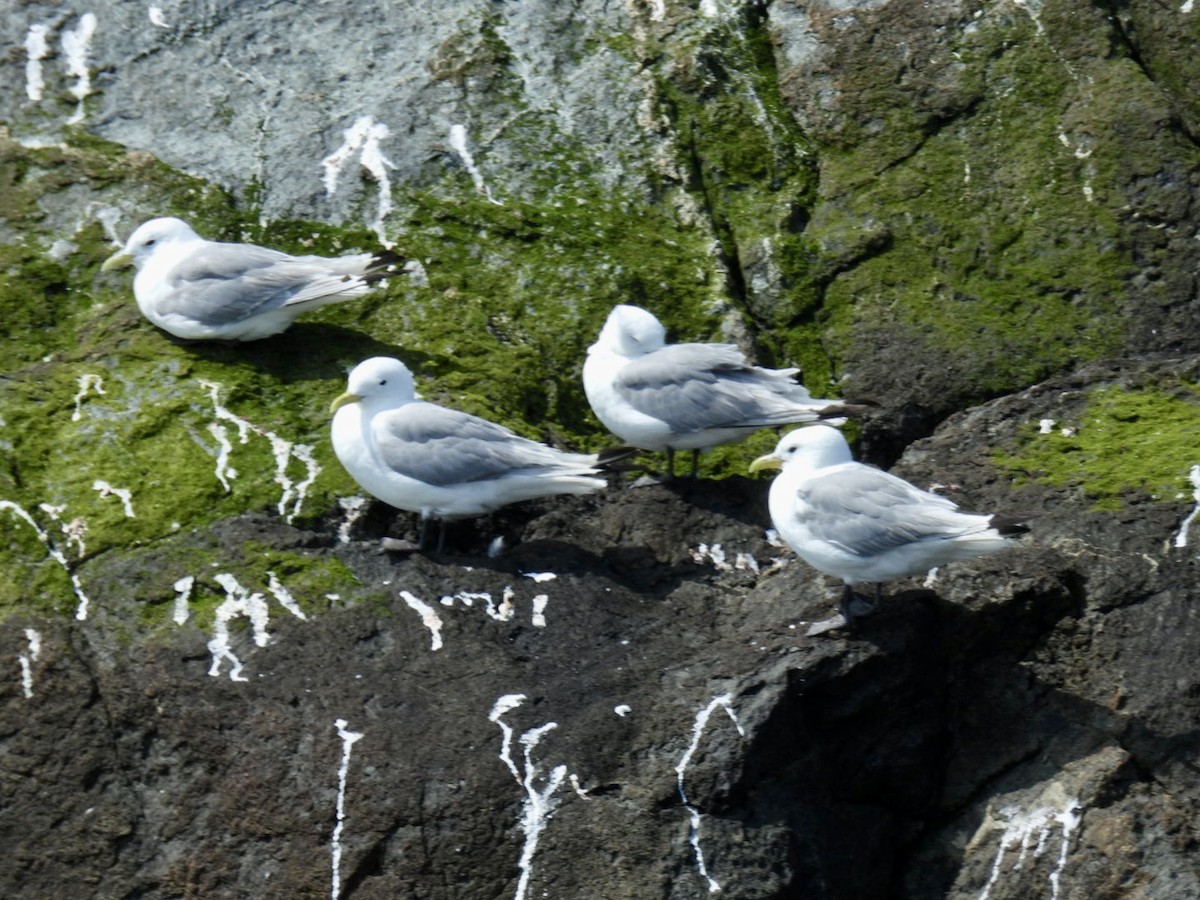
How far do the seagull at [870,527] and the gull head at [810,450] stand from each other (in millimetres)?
45

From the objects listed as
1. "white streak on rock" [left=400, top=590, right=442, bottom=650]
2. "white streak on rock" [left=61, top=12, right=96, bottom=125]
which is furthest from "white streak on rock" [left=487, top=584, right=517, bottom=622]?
"white streak on rock" [left=61, top=12, right=96, bottom=125]

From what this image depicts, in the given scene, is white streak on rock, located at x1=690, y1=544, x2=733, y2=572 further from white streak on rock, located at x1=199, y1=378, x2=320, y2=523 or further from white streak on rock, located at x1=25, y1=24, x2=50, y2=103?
white streak on rock, located at x1=25, y1=24, x2=50, y2=103

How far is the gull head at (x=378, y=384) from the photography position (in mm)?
8320

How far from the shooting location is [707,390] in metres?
8.82

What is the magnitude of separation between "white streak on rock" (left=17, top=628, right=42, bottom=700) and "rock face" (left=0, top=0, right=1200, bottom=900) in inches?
0.5

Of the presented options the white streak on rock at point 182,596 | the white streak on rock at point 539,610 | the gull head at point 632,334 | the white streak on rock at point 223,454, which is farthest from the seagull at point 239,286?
the white streak on rock at point 539,610

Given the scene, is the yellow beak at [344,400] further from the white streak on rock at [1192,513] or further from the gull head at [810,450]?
the white streak on rock at [1192,513]

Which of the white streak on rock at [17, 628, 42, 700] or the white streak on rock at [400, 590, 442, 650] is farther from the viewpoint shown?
the white streak on rock at [400, 590, 442, 650]

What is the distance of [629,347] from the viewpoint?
358 inches

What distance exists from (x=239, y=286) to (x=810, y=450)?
10.3 feet

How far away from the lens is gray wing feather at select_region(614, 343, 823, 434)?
8766 millimetres

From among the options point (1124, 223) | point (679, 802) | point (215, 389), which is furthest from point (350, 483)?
point (1124, 223)

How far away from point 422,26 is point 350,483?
4.09 m

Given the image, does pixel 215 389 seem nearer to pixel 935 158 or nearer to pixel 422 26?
pixel 422 26
